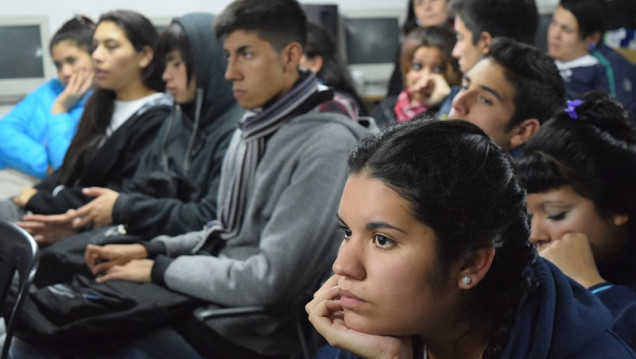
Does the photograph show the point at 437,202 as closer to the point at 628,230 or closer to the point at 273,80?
the point at 628,230

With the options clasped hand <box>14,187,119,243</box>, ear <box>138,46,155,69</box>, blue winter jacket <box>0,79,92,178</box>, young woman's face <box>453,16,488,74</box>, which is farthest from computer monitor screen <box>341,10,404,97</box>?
clasped hand <box>14,187,119,243</box>

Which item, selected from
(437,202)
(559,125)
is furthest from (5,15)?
(437,202)

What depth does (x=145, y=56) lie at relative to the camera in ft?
10.4

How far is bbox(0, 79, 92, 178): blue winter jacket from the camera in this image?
133 inches

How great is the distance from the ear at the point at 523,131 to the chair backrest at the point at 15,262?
1.17 meters

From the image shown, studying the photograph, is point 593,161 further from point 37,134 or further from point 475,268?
point 37,134

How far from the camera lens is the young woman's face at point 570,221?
1549 millimetres

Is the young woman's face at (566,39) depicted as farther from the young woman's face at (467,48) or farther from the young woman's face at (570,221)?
the young woman's face at (570,221)

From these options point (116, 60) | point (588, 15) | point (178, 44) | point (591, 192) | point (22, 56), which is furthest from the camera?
point (22, 56)

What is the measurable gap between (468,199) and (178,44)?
2.06m

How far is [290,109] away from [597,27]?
2565 mm

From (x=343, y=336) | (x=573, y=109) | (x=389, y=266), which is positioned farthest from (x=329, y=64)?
(x=389, y=266)

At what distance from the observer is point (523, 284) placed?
41.0 inches

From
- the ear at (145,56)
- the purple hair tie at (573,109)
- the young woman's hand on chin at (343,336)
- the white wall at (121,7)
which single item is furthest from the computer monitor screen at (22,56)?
the young woman's hand on chin at (343,336)
